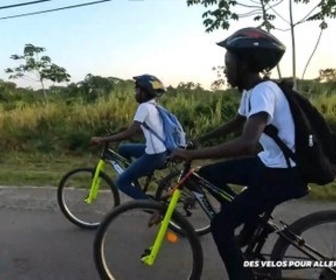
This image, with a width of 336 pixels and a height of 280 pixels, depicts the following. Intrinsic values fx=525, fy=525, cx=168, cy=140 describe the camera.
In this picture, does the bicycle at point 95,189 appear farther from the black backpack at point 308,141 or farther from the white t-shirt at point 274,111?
the black backpack at point 308,141

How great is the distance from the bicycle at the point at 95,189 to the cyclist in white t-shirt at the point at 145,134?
0.12 metres

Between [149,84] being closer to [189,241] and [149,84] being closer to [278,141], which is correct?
[189,241]

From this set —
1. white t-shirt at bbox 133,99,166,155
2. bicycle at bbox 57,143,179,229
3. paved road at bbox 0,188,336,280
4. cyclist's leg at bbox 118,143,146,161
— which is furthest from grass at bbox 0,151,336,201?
white t-shirt at bbox 133,99,166,155

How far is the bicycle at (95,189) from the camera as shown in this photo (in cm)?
541

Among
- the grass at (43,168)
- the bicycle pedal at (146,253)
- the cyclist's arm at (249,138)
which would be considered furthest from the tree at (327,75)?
the cyclist's arm at (249,138)

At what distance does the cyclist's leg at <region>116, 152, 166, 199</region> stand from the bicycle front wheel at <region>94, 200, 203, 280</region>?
1.10 m

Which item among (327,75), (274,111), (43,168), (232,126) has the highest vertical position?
(327,75)

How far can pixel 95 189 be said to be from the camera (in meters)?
5.81

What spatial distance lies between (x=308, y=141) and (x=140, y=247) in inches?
69.9

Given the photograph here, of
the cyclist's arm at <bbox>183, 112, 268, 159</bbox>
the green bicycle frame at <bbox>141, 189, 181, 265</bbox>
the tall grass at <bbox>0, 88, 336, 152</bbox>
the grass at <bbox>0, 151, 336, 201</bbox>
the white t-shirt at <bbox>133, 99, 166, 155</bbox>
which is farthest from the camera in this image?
the tall grass at <bbox>0, 88, 336, 152</bbox>

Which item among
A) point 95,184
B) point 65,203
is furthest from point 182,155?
point 65,203

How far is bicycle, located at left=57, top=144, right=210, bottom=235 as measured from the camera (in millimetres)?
5413
